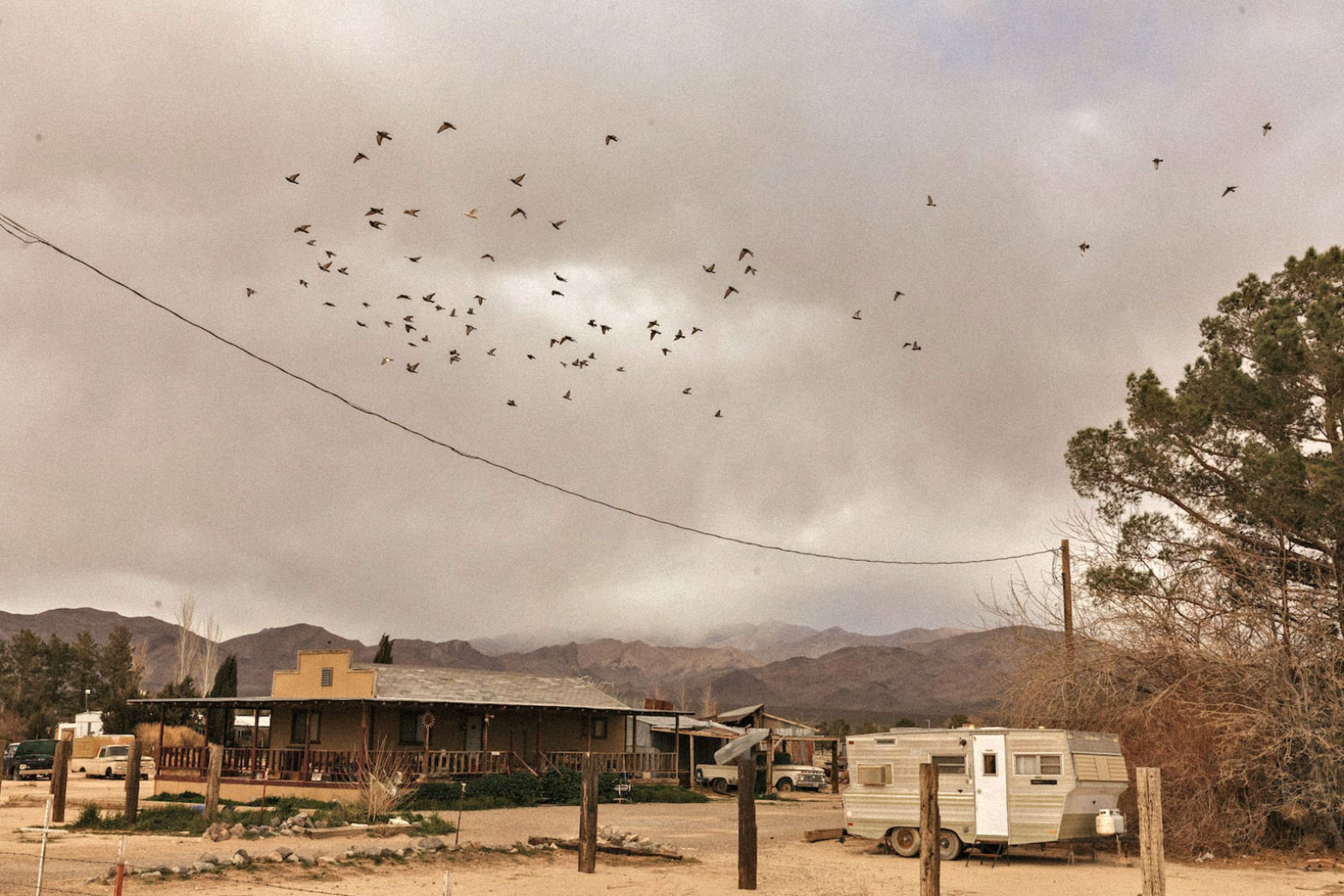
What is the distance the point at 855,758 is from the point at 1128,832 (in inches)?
282

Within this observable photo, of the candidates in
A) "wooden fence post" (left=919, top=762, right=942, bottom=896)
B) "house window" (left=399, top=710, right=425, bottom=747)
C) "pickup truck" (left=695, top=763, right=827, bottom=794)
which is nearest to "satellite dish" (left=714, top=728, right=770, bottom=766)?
"wooden fence post" (left=919, top=762, right=942, bottom=896)

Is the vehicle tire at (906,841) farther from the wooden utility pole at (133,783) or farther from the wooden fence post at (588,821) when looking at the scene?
the wooden utility pole at (133,783)

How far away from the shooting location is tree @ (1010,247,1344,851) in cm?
2567

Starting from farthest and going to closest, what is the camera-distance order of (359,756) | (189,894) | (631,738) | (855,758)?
(631,738) < (359,756) < (855,758) < (189,894)

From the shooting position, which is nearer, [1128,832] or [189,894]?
[189,894]

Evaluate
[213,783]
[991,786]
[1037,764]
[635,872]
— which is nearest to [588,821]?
[635,872]

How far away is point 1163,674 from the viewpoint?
27969 mm

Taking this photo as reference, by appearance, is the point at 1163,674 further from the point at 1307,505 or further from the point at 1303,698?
the point at 1307,505

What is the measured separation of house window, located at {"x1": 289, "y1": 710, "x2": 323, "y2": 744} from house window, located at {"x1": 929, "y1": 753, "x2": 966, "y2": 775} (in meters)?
23.8

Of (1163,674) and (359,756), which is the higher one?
(1163,674)

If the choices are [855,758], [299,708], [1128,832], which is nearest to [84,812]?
[299,708]

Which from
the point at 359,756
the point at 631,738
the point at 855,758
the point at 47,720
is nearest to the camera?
the point at 855,758

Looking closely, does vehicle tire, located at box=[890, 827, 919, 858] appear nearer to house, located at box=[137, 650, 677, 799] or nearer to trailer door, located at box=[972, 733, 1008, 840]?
trailer door, located at box=[972, 733, 1008, 840]

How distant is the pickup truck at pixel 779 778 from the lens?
49.9m
